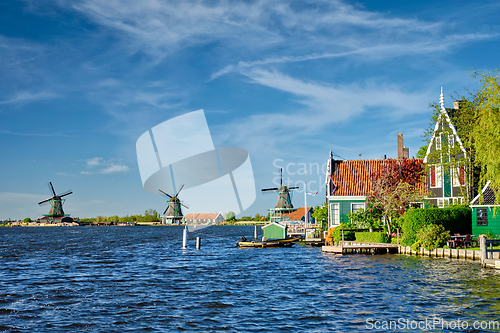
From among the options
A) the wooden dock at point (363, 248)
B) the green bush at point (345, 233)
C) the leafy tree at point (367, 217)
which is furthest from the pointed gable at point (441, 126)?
the wooden dock at point (363, 248)

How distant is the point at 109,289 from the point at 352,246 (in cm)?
2531

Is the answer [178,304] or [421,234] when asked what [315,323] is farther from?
[421,234]

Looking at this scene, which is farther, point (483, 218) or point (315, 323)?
point (483, 218)

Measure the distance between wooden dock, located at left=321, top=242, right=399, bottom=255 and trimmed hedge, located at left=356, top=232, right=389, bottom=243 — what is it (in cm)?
113

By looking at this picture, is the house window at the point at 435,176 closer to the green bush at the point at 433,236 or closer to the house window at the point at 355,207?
the house window at the point at 355,207

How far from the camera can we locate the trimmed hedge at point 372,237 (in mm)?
44625

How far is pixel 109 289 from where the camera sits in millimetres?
27141

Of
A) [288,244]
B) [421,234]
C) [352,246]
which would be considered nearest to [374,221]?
[352,246]

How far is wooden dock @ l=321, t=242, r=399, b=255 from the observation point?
42.1 m

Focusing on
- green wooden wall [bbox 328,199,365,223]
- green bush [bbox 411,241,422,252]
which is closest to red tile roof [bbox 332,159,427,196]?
green wooden wall [bbox 328,199,365,223]

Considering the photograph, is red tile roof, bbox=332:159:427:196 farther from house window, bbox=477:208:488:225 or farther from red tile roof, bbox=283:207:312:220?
red tile roof, bbox=283:207:312:220

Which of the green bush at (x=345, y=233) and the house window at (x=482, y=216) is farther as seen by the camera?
the green bush at (x=345, y=233)

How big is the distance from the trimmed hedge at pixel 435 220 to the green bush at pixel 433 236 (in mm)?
721

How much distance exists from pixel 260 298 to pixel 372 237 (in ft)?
82.9
